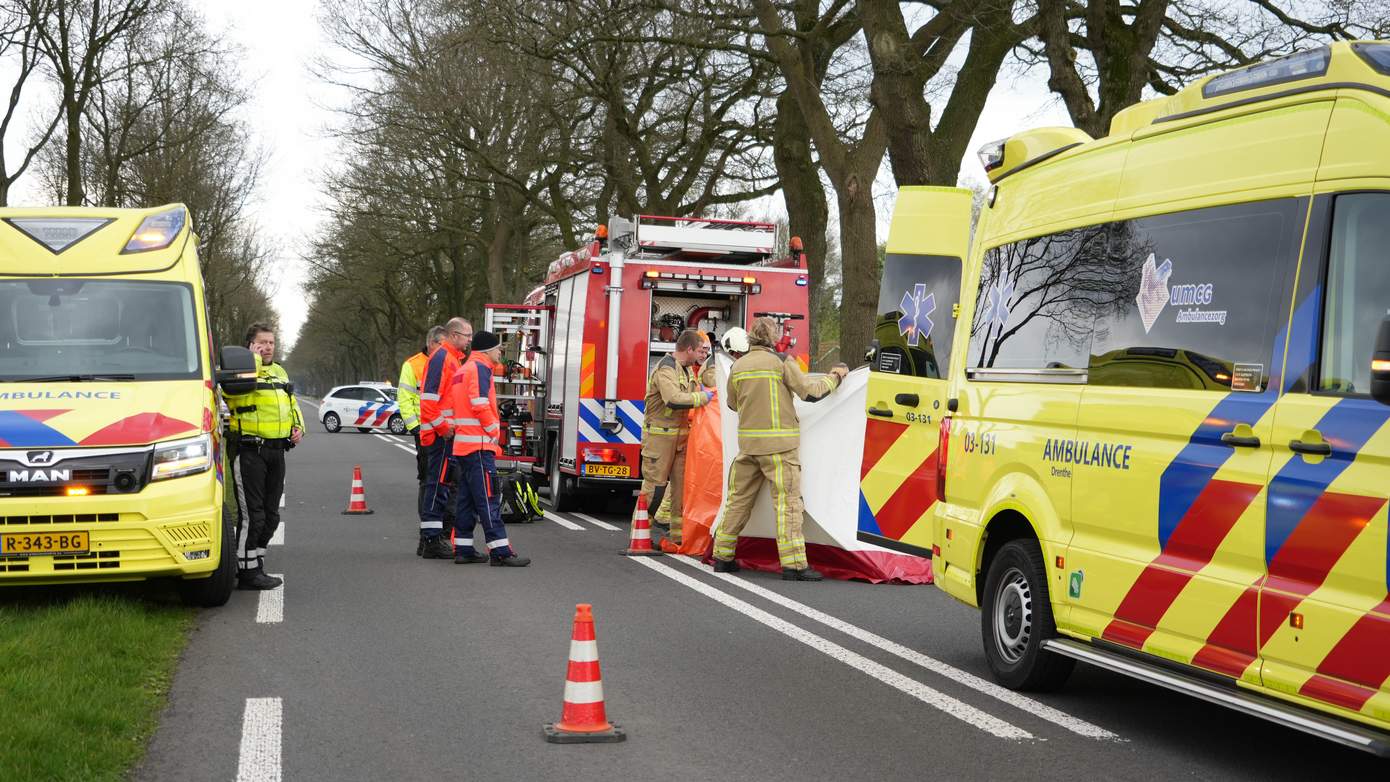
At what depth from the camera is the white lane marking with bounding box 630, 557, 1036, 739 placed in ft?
20.5

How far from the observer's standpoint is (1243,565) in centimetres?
535

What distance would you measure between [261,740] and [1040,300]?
401 centimetres

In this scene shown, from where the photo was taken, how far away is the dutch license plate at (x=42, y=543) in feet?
27.3

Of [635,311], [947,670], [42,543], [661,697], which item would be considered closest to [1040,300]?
[947,670]

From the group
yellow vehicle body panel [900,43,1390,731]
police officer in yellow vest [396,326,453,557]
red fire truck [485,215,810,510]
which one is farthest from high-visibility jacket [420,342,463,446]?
yellow vehicle body panel [900,43,1390,731]

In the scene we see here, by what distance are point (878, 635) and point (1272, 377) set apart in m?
3.68

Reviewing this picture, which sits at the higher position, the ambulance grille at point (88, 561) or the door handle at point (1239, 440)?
the door handle at point (1239, 440)

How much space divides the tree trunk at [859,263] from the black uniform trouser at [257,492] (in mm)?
8789

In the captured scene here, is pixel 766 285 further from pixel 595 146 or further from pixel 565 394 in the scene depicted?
pixel 595 146

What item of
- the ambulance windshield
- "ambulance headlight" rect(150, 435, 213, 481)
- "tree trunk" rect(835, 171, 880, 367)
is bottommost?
"ambulance headlight" rect(150, 435, 213, 481)

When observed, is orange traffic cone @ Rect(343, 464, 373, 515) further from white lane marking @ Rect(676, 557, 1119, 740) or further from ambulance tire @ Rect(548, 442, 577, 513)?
white lane marking @ Rect(676, 557, 1119, 740)

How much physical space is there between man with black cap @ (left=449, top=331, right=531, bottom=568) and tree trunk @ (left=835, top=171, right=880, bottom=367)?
7.22 metres

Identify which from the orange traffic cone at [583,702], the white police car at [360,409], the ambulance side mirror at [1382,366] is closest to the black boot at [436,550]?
the orange traffic cone at [583,702]

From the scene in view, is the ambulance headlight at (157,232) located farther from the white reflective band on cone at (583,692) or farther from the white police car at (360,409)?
the white police car at (360,409)
